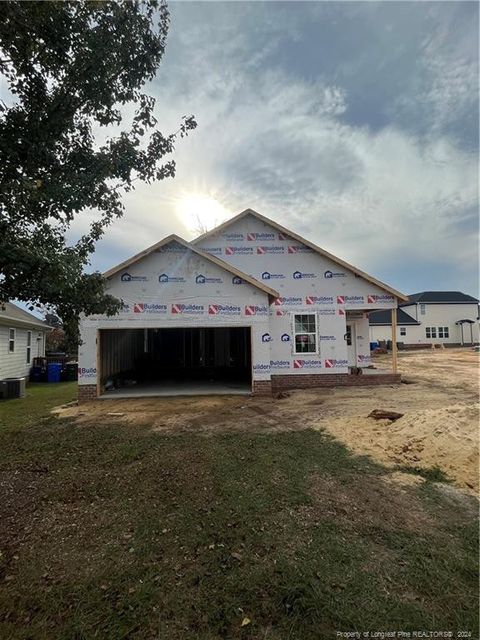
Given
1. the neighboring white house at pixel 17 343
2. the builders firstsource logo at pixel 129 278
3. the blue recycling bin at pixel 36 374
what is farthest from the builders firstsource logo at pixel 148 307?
the blue recycling bin at pixel 36 374

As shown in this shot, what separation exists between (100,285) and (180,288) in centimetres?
708

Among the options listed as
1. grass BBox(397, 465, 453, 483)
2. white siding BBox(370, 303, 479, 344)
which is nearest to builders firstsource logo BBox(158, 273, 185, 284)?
grass BBox(397, 465, 453, 483)

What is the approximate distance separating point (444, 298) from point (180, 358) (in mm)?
39326

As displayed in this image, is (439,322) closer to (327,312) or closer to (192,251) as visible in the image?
(327,312)

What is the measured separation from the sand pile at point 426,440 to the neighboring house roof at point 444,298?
3999 cm

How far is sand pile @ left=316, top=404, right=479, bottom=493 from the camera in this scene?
543cm

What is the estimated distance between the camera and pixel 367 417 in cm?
847

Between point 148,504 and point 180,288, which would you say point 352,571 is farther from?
point 180,288

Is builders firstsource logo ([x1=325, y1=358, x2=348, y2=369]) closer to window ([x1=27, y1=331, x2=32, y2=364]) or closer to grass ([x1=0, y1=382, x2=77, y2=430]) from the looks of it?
grass ([x1=0, y1=382, x2=77, y2=430])

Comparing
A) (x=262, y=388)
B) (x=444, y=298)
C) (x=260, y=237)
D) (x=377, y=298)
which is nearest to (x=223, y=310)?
(x=262, y=388)

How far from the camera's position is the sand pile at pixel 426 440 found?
5430 mm

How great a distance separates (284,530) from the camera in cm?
369

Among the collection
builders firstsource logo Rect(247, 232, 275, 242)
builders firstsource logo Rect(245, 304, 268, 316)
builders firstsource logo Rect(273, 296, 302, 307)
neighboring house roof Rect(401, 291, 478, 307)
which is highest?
neighboring house roof Rect(401, 291, 478, 307)

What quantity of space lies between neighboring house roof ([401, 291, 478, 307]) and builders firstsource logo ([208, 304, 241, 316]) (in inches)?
1468
